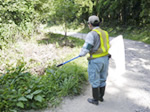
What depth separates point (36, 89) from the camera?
Result: 3689 mm

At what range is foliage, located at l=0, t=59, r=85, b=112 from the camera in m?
3.22

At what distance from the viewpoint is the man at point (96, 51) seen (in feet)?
10.8

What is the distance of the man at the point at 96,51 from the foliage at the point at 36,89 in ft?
2.66

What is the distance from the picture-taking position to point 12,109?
314cm

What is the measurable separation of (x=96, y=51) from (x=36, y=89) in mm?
1698

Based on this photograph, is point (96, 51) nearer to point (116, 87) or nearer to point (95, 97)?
point (95, 97)

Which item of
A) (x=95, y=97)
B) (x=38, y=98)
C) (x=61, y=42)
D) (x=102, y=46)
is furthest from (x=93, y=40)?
(x=61, y=42)

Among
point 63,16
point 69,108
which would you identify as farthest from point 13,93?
point 63,16

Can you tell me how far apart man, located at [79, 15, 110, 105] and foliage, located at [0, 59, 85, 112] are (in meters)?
0.81

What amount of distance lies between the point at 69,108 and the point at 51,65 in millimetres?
2682

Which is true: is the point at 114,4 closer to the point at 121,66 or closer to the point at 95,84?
the point at 121,66

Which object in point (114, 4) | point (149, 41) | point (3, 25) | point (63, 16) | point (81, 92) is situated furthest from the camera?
point (114, 4)

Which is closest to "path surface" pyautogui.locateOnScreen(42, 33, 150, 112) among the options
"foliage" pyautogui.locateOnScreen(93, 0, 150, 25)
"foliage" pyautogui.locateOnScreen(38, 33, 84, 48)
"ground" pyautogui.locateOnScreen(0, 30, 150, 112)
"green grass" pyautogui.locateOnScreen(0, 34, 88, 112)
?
"ground" pyautogui.locateOnScreen(0, 30, 150, 112)

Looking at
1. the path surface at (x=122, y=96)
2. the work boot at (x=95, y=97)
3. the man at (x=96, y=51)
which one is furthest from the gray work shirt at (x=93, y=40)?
the path surface at (x=122, y=96)
